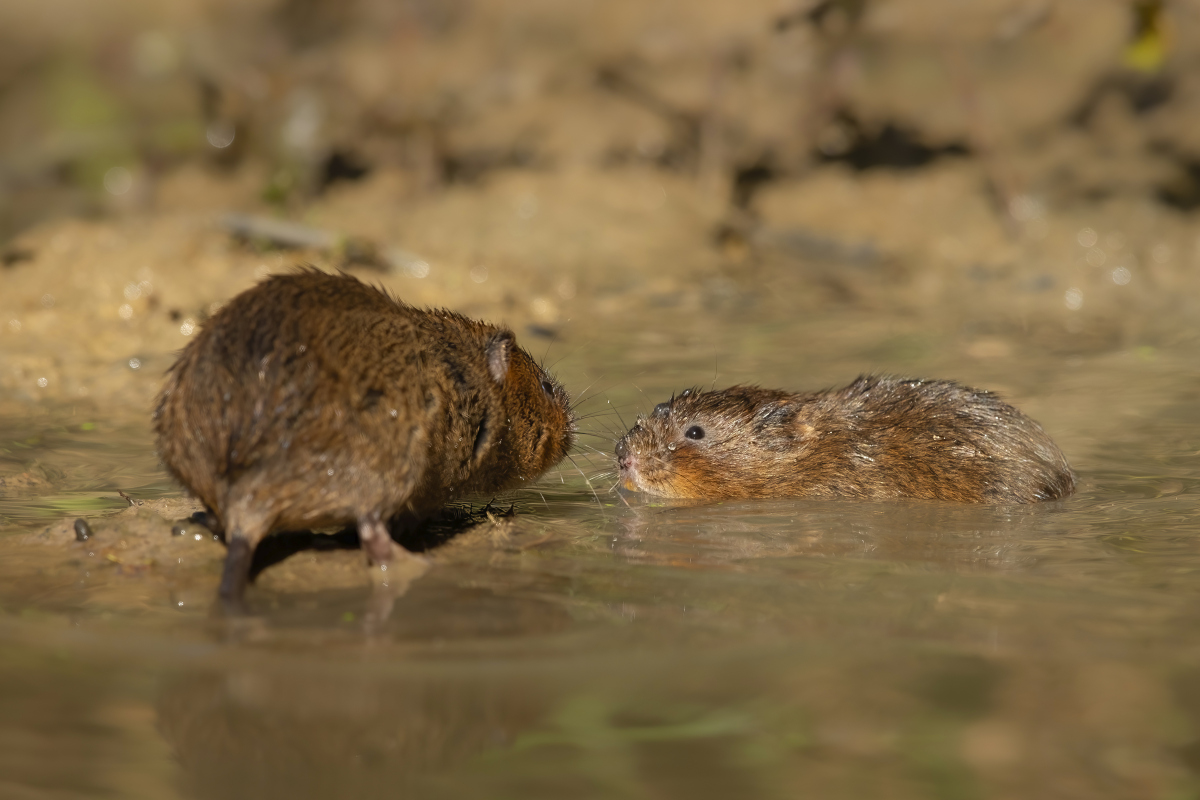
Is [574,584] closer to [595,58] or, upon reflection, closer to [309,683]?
[309,683]

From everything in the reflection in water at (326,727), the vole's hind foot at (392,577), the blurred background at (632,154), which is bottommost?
the reflection in water at (326,727)

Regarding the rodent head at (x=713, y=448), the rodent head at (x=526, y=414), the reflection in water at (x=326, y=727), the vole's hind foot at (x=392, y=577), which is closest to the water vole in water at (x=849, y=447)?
the rodent head at (x=713, y=448)

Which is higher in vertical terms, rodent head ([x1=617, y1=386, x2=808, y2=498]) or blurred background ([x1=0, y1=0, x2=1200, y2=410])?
blurred background ([x1=0, y1=0, x2=1200, y2=410])

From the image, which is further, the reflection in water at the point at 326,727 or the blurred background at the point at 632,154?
the blurred background at the point at 632,154

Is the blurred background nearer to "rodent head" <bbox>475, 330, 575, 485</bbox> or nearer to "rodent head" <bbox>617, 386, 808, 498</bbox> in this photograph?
"rodent head" <bbox>617, 386, 808, 498</bbox>

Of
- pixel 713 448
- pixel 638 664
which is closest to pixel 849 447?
pixel 713 448

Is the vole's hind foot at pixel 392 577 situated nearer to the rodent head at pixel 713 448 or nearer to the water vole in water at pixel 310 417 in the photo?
the water vole in water at pixel 310 417

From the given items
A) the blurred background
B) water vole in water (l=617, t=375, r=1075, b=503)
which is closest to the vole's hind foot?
water vole in water (l=617, t=375, r=1075, b=503)
